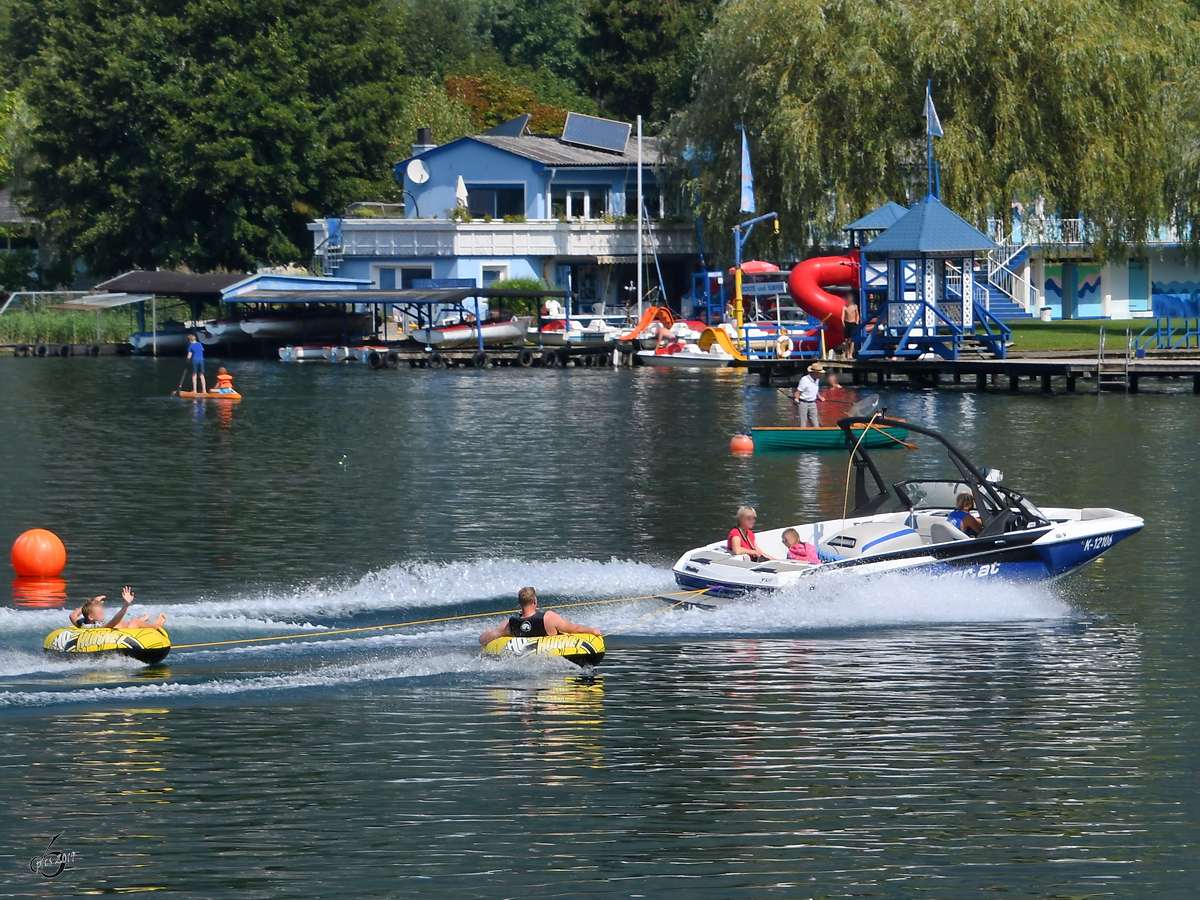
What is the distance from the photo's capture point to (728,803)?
13547 millimetres

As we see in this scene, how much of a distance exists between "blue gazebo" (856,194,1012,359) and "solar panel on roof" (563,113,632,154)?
34.2m

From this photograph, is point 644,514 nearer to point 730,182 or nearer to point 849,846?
point 849,846

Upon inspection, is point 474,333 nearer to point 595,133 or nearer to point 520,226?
point 520,226

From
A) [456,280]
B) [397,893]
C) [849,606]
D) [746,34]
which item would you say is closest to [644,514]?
[849,606]

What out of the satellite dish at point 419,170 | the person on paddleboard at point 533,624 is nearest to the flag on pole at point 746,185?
the satellite dish at point 419,170

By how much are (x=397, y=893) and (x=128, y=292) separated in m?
74.9

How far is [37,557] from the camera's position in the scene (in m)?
23.7

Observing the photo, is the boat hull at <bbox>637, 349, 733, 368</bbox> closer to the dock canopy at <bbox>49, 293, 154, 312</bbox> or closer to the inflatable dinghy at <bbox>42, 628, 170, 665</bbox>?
the dock canopy at <bbox>49, 293, 154, 312</bbox>

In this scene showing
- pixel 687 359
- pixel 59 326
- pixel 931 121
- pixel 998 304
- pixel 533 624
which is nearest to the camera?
pixel 533 624

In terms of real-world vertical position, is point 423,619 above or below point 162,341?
below

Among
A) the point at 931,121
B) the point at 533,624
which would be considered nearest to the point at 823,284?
the point at 931,121

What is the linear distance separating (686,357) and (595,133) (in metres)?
26.6

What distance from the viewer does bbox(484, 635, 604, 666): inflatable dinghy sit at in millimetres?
17781

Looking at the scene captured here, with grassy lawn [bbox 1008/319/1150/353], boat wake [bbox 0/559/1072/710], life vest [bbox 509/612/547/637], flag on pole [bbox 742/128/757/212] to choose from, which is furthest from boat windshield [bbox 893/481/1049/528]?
flag on pole [bbox 742/128/757/212]
